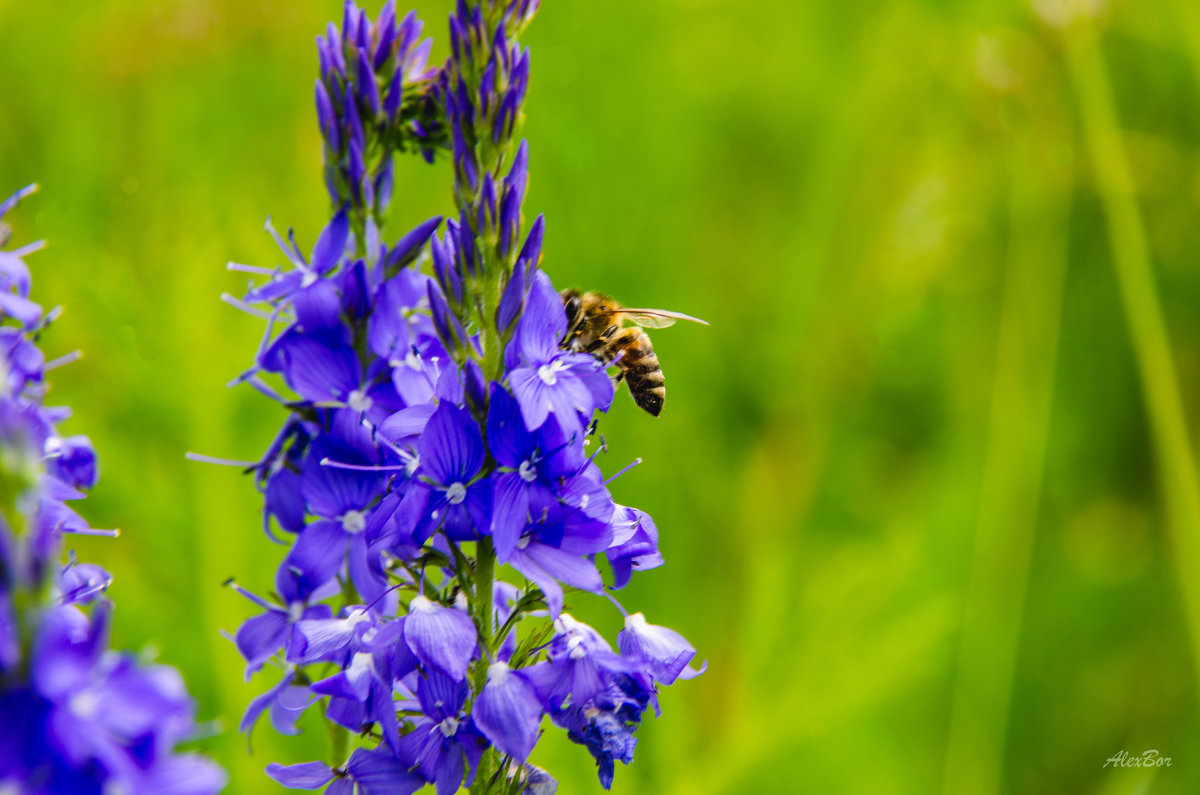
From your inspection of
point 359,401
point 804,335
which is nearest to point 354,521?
point 359,401

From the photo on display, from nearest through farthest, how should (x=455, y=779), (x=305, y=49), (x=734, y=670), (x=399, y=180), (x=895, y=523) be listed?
Answer: 1. (x=455, y=779)
2. (x=734, y=670)
3. (x=895, y=523)
4. (x=399, y=180)
5. (x=305, y=49)

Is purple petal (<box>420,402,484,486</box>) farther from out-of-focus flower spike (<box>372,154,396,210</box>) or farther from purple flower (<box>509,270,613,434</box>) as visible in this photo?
out-of-focus flower spike (<box>372,154,396,210</box>)

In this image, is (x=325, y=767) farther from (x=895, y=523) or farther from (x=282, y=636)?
(x=895, y=523)

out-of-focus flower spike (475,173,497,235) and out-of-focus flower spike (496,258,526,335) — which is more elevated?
out-of-focus flower spike (475,173,497,235)

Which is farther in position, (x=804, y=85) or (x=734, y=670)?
(x=804, y=85)

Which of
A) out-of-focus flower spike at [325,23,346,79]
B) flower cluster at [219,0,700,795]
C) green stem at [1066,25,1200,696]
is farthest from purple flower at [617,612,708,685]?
green stem at [1066,25,1200,696]

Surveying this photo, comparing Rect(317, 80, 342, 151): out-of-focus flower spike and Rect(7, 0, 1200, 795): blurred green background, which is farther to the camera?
Rect(7, 0, 1200, 795): blurred green background

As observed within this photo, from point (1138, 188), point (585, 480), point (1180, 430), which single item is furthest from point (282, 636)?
point (1138, 188)
